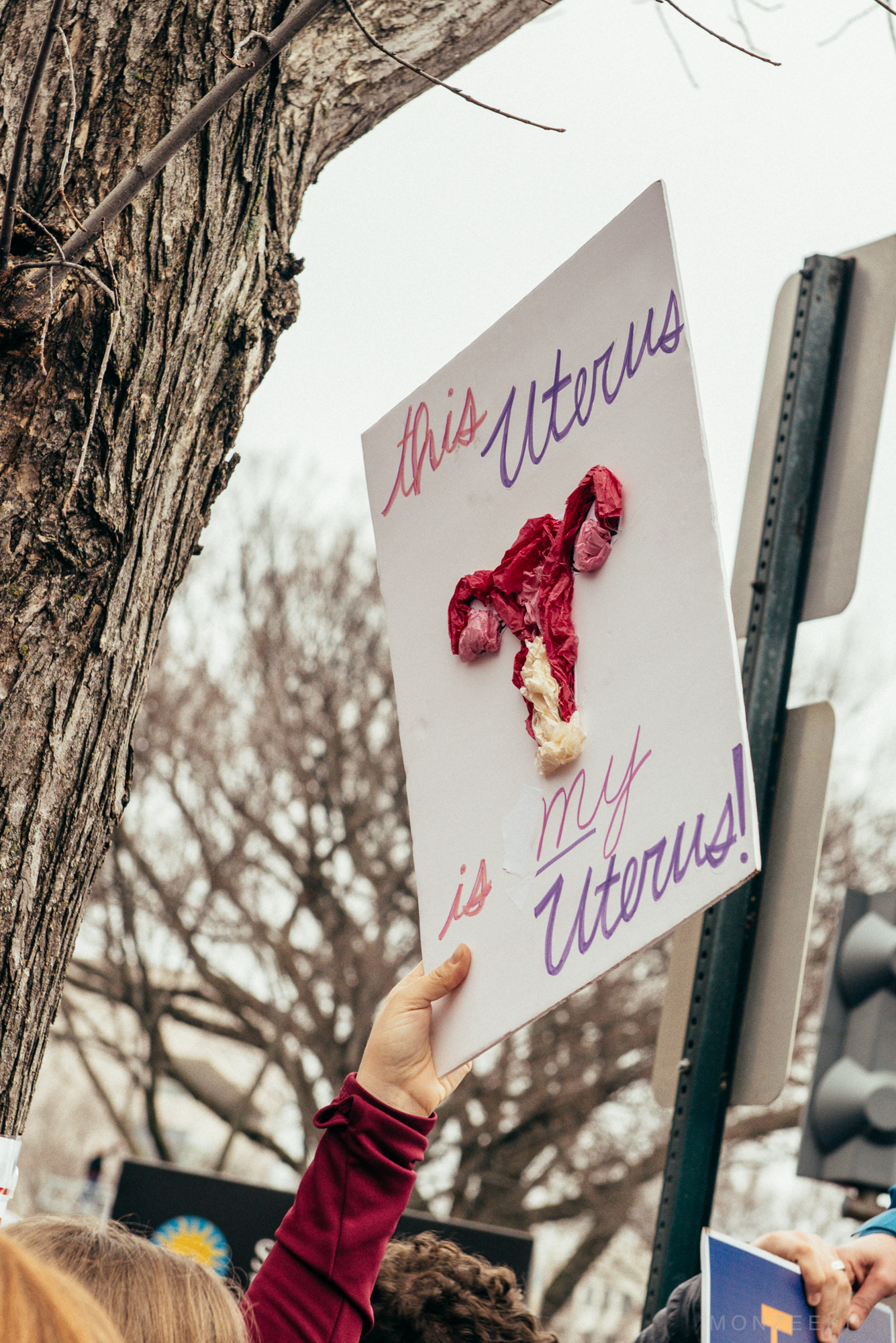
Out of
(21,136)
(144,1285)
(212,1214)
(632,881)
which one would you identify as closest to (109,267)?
(21,136)

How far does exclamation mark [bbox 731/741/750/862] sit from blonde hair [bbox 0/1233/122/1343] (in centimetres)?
70

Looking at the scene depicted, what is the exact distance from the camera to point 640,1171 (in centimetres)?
1323

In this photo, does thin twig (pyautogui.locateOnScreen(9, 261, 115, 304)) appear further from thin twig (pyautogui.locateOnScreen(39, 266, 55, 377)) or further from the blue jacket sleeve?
the blue jacket sleeve

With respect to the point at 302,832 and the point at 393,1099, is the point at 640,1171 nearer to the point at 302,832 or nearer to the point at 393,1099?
the point at 302,832

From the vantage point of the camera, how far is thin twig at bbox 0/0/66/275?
1.44 metres

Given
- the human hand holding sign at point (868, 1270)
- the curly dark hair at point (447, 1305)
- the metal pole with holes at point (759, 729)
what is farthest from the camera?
the metal pole with holes at point (759, 729)

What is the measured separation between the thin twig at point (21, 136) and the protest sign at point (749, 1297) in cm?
165

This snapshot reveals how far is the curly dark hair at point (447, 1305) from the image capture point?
7.48 feet

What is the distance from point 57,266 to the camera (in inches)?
68.4

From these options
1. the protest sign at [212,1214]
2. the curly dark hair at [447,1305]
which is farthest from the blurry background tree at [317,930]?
the curly dark hair at [447,1305]

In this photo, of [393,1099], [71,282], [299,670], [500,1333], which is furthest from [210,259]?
[299,670]

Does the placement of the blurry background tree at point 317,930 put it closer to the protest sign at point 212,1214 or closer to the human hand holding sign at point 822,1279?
the protest sign at point 212,1214

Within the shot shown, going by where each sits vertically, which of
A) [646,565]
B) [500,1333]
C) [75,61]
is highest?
[75,61]

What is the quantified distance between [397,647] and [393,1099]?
68cm
